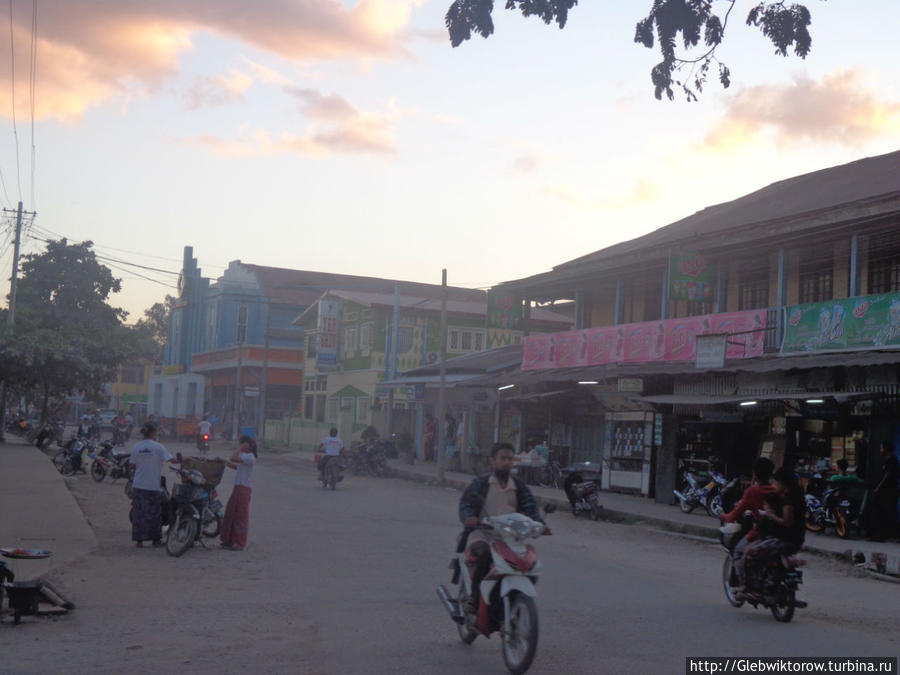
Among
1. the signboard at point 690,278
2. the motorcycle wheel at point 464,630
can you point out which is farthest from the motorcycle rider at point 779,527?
the signboard at point 690,278

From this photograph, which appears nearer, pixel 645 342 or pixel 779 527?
pixel 779 527

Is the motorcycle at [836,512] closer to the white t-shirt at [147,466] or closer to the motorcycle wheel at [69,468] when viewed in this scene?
the white t-shirt at [147,466]

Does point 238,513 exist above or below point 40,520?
above

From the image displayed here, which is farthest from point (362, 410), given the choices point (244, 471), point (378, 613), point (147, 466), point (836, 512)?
point (378, 613)

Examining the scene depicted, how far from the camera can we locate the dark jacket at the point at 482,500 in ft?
26.1

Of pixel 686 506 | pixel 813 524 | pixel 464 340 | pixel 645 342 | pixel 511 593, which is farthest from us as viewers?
pixel 464 340

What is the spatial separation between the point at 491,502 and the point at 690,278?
17.7m

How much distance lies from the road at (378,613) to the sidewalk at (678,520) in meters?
0.75

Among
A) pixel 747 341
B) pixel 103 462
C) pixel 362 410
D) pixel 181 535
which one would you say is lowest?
pixel 103 462

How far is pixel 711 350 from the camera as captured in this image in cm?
2364

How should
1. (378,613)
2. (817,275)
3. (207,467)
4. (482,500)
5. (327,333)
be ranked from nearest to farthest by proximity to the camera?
(482,500) < (378,613) < (207,467) < (817,275) < (327,333)

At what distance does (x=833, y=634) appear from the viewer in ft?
29.6

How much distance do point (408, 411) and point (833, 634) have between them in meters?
38.4

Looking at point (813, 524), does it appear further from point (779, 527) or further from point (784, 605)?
point (784, 605)
